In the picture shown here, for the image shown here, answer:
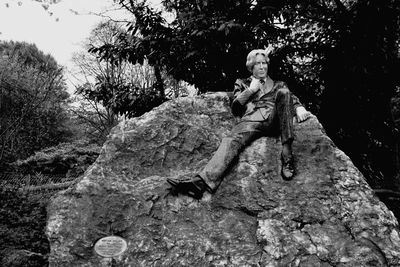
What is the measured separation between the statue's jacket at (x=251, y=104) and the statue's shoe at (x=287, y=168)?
572 mm

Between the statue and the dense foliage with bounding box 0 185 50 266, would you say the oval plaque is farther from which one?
the dense foliage with bounding box 0 185 50 266

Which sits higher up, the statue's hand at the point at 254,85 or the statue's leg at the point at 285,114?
the statue's hand at the point at 254,85

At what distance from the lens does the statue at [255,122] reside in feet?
12.1

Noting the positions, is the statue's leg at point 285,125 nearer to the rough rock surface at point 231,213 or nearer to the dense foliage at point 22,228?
the rough rock surface at point 231,213

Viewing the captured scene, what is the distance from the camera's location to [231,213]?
3535mm

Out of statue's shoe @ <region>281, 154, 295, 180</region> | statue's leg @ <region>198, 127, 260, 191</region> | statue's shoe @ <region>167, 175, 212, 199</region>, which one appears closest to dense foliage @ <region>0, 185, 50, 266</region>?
statue's shoe @ <region>167, 175, 212, 199</region>

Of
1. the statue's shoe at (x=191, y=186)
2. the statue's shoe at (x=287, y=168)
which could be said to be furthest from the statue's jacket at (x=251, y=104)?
the statue's shoe at (x=191, y=186)

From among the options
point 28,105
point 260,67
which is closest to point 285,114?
point 260,67

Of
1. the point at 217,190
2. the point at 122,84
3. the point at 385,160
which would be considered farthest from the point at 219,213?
the point at 122,84

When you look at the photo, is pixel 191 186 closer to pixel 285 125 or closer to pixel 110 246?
pixel 110 246

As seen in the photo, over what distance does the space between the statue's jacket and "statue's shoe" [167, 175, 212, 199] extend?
33.8 inches

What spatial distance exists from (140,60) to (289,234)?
5.40 m

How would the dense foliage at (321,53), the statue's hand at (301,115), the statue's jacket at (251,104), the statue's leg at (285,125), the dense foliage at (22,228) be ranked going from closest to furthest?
the statue's leg at (285,125) → the statue's hand at (301,115) → the statue's jacket at (251,104) → the dense foliage at (22,228) → the dense foliage at (321,53)

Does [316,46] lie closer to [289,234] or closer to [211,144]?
[211,144]
